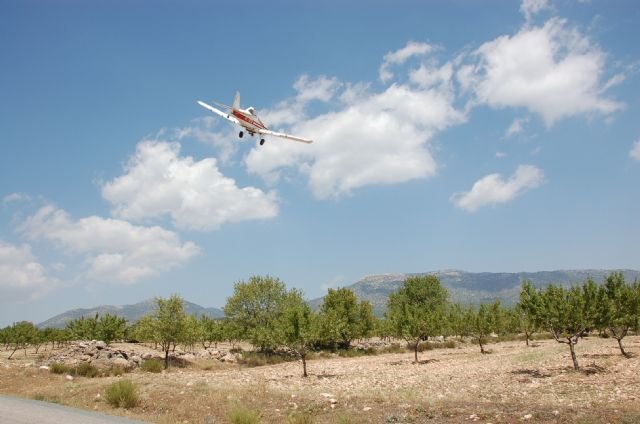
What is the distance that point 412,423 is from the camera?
1917 centimetres

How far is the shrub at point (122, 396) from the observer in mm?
23844

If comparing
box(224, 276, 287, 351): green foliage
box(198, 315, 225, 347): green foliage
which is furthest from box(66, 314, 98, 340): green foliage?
box(224, 276, 287, 351): green foliage

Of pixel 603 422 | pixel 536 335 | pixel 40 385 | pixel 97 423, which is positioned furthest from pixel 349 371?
pixel 536 335

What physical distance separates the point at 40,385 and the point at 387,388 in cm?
2458

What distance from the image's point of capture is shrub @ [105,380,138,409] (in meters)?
23.8

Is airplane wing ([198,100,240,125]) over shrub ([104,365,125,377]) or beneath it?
over

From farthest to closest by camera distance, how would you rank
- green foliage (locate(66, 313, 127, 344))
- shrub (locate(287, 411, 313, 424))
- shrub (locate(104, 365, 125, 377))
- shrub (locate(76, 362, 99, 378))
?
green foliage (locate(66, 313, 127, 344)) < shrub (locate(104, 365, 125, 377)) < shrub (locate(76, 362, 99, 378)) < shrub (locate(287, 411, 313, 424))

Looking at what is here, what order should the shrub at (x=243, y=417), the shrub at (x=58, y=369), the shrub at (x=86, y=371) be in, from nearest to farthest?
1. the shrub at (x=243, y=417)
2. the shrub at (x=58, y=369)
3. the shrub at (x=86, y=371)

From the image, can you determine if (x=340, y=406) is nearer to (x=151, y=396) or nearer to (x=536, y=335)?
(x=151, y=396)

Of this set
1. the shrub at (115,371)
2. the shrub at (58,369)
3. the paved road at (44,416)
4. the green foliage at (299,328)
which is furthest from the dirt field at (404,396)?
the shrub at (115,371)

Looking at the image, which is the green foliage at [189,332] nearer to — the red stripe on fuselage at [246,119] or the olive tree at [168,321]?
the olive tree at [168,321]

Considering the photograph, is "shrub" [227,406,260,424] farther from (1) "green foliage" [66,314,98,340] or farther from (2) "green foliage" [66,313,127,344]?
(1) "green foliage" [66,314,98,340]

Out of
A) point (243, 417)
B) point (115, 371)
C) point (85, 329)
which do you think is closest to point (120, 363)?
point (115, 371)

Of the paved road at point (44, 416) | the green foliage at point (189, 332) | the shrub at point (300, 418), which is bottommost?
the shrub at point (300, 418)
